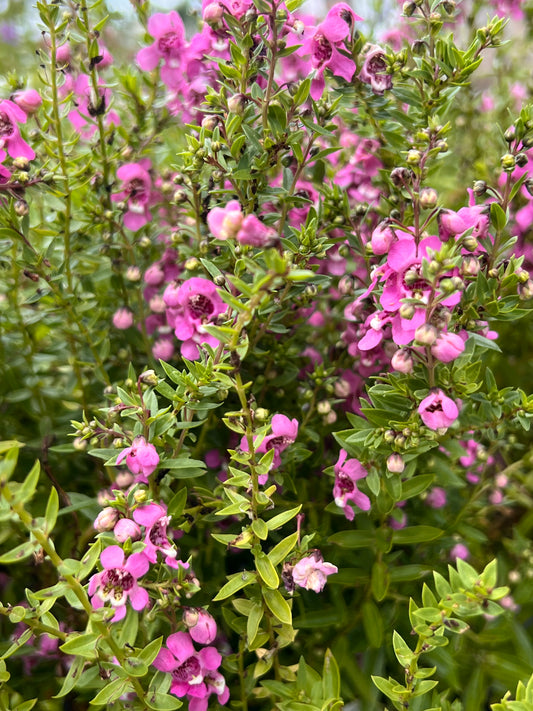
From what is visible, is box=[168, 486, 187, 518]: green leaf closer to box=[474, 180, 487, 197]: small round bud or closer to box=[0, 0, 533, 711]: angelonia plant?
box=[0, 0, 533, 711]: angelonia plant

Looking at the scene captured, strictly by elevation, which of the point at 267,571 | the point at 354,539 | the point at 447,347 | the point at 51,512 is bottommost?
the point at 354,539

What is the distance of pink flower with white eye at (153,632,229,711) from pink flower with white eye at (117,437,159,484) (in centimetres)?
22

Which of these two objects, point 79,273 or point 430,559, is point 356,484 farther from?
point 79,273

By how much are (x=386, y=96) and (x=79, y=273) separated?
24.7 inches

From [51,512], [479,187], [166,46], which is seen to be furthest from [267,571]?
[166,46]

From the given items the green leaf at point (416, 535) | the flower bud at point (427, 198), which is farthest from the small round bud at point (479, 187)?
the green leaf at point (416, 535)

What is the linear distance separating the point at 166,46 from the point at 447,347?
2.59 ft

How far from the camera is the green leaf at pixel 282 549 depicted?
0.77 metres

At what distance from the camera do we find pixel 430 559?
1.19m

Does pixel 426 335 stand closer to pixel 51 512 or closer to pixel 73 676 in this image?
pixel 51 512

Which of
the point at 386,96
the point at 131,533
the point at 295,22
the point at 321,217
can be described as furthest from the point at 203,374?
the point at 386,96

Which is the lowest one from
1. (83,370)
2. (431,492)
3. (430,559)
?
(430,559)

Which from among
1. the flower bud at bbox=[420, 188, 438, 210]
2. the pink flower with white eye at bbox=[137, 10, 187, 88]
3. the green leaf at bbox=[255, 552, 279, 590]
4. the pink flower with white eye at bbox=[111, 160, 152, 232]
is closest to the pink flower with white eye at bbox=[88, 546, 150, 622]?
the green leaf at bbox=[255, 552, 279, 590]

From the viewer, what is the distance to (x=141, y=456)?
0.77 meters
